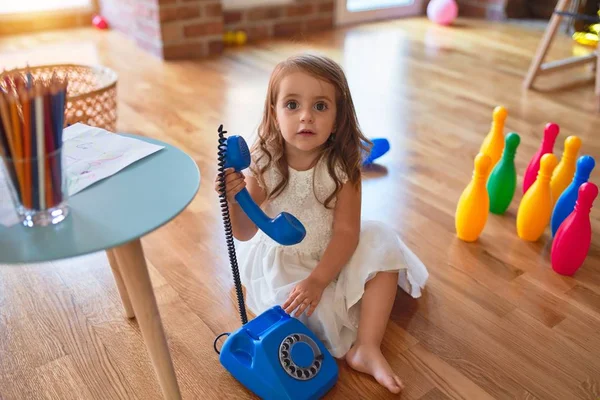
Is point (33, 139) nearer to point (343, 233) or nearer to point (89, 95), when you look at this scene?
point (343, 233)

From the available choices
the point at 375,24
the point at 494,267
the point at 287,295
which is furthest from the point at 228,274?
the point at 375,24

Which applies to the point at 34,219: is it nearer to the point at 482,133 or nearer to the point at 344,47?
the point at 482,133

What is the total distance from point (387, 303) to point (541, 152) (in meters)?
0.78

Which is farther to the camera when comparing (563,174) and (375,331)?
(563,174)

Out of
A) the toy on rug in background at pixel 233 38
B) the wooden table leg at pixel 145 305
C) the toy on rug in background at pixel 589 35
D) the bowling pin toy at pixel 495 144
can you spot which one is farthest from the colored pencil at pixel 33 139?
the toy on rug in background at pixel 589 35

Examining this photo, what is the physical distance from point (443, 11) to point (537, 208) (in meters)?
2.47

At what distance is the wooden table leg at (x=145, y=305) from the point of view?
0.80m

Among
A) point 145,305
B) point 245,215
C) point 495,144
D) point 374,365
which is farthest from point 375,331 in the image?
point 495,144

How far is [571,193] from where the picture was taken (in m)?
1.45

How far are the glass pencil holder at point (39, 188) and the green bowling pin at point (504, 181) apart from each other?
1.19 metres

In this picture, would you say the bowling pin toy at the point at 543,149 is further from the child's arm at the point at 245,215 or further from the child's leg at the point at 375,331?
the child's arm at the point at 245,215

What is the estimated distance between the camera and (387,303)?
1.17 meters

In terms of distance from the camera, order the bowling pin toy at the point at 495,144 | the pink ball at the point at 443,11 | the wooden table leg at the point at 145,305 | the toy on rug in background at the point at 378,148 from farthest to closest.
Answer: the pink ball at the point at 443,11
the toy on rug in background at the point at 378,148
the bowling pin toy at the point at 495,144
the wooden table leg at the point at 145,305

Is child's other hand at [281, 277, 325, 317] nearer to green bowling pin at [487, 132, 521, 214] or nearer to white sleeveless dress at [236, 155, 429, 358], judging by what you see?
white sleeveless dress at [236, 155, 429, 358]
